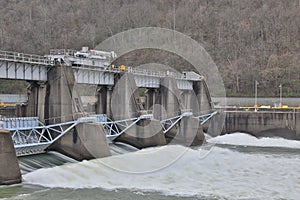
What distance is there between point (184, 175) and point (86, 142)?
8457 millimetres

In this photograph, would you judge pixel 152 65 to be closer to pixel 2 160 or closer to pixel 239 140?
pixel 239 140

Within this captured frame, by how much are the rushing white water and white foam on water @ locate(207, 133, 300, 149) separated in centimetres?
1139

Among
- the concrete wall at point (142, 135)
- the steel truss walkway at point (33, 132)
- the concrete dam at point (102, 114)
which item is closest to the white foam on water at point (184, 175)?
the concrete dam at point (102, 114)

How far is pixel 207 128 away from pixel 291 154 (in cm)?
1677

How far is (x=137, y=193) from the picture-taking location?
25.5 meters

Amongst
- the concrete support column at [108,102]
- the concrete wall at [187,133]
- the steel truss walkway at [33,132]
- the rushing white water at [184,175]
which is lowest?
the rushing white water at [184,175]

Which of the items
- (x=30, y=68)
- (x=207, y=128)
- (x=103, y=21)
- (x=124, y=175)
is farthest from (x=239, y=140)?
(x=103, y=21)

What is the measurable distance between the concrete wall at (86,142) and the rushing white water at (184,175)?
41.2 inches

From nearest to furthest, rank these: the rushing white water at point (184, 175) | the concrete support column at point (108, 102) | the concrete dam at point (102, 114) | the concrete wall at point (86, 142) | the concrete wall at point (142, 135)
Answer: the rushing white water at point (184, 175), the concrete dam at point (102, 114), the concrete wall at point (86, 142), the concrete wall at point (142, 135), the concrete support column at point (108, 102)

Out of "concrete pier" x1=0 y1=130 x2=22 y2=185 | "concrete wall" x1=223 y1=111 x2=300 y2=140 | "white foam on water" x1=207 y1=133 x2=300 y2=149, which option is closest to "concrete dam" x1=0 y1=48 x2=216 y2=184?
"concrete pier" x1=0 y1=130 x2=22 y2=185

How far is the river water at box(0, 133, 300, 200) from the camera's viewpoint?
2523 cm

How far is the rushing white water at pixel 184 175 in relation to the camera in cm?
2664

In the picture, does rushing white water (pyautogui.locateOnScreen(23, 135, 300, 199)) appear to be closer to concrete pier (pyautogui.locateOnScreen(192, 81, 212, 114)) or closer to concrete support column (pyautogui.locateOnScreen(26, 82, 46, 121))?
concrete support column (pyautogui.locateOnScreen(26, 82, 46, 121))

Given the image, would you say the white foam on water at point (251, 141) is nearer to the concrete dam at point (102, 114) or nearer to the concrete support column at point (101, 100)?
the concrete dam at point (102, 114)
